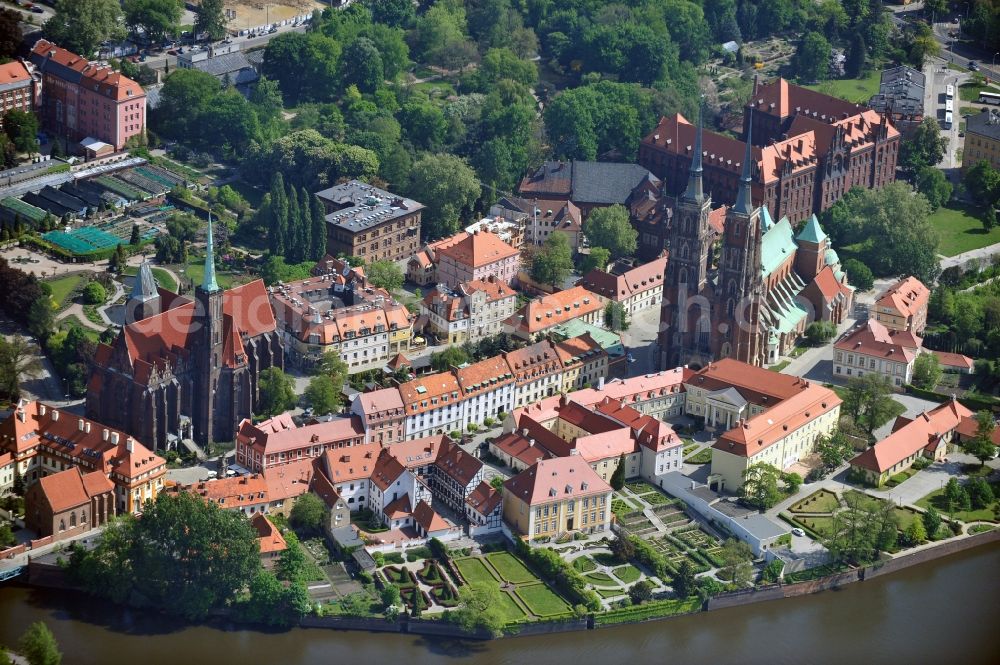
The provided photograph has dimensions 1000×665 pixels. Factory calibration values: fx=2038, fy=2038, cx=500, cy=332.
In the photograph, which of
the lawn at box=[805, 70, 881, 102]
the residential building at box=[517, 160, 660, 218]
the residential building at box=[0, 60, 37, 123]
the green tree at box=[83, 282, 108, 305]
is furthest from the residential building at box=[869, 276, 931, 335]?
the residential building at box=[0, 60, 37, 123]

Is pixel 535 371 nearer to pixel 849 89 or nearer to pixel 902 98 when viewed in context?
pixel 902 98

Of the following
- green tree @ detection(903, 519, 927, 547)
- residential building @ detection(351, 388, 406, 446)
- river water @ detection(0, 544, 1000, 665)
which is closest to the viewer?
river water @ detection(0, 544, 1000, 665)

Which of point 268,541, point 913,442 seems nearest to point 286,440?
point 268,541

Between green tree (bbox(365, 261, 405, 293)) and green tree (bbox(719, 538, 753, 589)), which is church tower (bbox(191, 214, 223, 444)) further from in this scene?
green tree (bbox(719, 538, 753, 589))

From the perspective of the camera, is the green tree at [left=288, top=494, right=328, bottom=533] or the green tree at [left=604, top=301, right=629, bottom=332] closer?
the green tree at [left=288, top=494, right=328, bottom=533]

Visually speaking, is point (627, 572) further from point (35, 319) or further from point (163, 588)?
point (35, 319)
